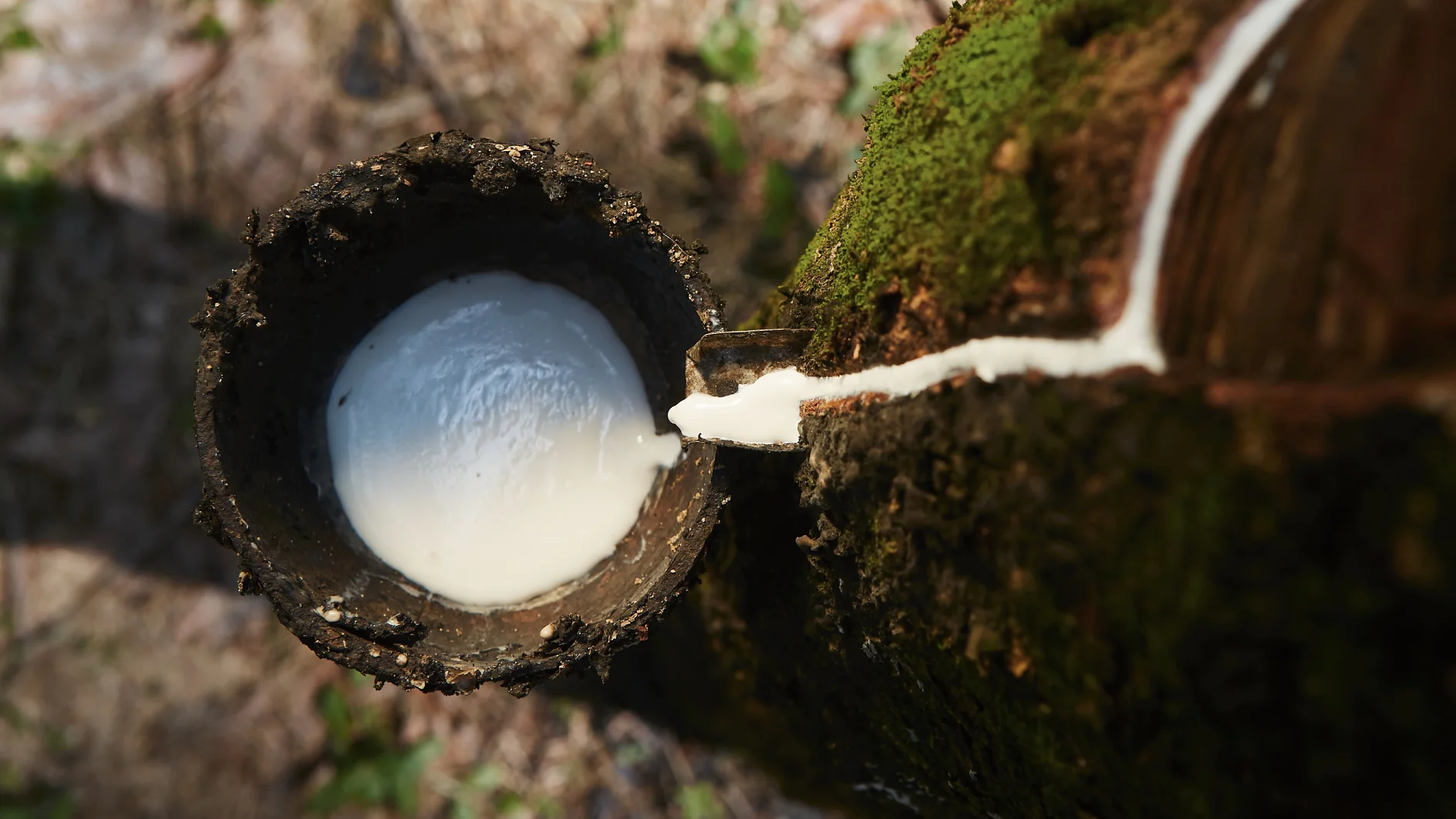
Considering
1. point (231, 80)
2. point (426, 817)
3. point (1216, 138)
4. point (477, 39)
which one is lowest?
point (1216, 138)

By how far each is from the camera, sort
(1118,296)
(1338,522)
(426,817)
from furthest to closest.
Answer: (426,817) → (1118,296) → (1338,522)

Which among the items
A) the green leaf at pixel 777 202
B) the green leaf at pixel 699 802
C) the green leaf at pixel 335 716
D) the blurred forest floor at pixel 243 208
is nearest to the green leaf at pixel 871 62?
the blurred forest floor at pixel 243 208

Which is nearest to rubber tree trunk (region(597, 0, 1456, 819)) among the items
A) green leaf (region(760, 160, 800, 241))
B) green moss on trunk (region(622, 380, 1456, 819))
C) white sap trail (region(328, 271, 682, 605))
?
green moss on trunk (region(622, 380, 1456, 819))

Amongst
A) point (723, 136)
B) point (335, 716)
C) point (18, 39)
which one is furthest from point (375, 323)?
point (18, 39)

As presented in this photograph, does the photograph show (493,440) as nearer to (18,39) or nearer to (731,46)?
(731,46)

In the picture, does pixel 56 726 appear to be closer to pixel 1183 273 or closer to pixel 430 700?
pixel 430 700

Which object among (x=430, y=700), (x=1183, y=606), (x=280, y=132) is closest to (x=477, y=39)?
(x=280, y=132)

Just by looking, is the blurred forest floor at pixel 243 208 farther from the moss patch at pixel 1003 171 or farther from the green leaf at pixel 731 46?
the moss patch at pixel 1003 171
